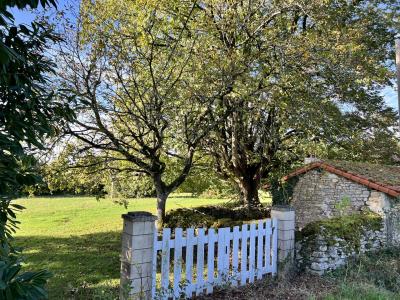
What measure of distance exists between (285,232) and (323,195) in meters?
5.89

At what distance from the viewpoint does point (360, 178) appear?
10422mm

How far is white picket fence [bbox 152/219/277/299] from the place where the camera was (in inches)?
195

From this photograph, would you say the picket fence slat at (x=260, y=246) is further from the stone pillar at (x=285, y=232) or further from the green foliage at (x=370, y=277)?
the green foliage at (x=370, y=277)

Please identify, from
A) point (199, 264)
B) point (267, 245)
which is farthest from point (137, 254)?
point (267, 245)

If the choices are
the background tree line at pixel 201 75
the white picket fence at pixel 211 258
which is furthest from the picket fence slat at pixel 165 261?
the background tree line at pixel 201 75

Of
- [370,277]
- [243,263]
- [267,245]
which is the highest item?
[267,245]

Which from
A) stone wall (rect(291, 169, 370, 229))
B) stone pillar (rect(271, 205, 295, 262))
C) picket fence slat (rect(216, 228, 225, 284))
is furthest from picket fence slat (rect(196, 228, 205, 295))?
stone wall (rect(291, 169, 370, 229))

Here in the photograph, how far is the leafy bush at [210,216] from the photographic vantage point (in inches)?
401

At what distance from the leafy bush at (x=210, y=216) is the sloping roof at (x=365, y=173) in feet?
7.33

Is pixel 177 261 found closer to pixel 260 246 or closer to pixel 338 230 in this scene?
pixel 260 246

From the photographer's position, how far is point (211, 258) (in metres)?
5.54

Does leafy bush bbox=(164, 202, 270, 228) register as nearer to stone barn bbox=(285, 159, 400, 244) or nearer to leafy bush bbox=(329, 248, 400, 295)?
stone barn bbox=(285, 159, 400, 244)

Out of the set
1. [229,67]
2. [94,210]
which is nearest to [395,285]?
[229,67]

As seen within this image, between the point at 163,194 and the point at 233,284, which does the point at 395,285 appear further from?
the point at 163,194
